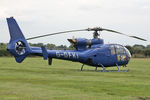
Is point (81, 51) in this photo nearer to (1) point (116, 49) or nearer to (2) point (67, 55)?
(2) point (67, 55)

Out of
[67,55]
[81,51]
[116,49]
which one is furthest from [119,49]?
[67,55]

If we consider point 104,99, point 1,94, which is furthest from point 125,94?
point 1,94

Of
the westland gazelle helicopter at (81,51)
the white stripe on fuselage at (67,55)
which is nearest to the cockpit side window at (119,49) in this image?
the westland gazelle helicopter at (81,51)

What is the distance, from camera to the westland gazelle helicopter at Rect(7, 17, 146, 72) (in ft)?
103

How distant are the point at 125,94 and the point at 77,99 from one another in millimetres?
2778

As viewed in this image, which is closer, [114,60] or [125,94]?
[125,94]

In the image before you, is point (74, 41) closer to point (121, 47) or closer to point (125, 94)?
point (121, 47)

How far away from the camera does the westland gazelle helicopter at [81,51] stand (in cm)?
3125

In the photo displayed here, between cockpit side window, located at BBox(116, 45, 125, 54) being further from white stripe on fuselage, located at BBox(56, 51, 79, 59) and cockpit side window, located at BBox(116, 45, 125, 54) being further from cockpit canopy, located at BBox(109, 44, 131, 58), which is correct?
white stripe on fuselage, located at BBox(56, 51, 79, 59)

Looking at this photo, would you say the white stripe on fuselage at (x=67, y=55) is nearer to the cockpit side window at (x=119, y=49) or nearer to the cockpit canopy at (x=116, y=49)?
the cockpit canopy at (x=116, y=49)

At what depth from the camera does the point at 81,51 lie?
33.3m

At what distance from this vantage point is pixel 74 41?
32500mm

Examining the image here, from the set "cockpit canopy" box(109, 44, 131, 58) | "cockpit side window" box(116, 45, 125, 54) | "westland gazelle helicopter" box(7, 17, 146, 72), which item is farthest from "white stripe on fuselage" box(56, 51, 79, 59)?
"cockpit side window" box(116, 45, 125, 54)

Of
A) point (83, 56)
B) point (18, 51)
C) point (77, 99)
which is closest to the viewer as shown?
point (77, 99)
